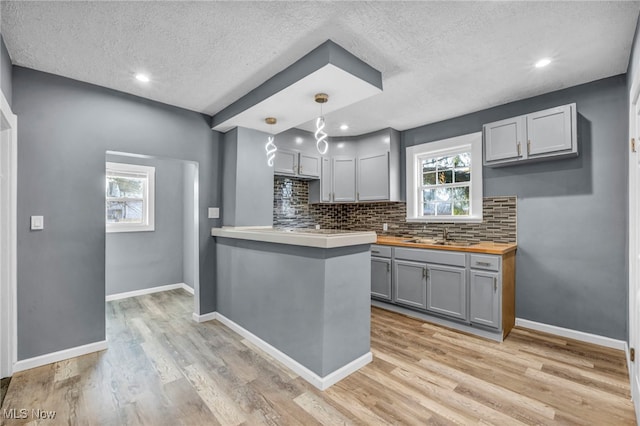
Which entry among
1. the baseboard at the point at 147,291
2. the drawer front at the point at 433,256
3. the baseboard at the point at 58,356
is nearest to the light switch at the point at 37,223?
the baseboard at the point at 58,356

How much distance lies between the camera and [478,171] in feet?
11.9

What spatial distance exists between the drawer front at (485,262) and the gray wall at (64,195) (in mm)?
3622

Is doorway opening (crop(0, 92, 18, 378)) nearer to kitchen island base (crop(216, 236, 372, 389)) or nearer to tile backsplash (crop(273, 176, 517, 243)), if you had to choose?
kitchen island base (crop(216, 236, 372, 389))

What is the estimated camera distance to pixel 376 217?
480cm

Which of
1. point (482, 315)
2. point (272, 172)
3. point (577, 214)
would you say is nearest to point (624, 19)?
point (577, 214)

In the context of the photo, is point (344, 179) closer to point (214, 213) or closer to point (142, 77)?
point (214, 213)

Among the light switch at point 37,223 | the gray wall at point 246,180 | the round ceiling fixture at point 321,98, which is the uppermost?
the round ceiling fixture at point 321,98

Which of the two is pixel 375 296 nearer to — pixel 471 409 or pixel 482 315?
pixel 482 315

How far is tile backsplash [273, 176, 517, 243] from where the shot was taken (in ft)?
11.3

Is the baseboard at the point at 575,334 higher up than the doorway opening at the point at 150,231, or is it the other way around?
the doorway opening at the point at 150,231

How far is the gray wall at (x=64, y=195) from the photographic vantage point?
2.43 metres

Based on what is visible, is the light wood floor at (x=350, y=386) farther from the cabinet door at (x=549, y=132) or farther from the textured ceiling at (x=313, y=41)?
the textured ceiling at (x=313, y=41)

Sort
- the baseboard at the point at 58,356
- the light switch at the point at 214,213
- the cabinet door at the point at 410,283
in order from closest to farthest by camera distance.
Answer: the baseboard at the point at 58,356, the cabinet door at the point at 410,283, the light switch at the point at 214,213

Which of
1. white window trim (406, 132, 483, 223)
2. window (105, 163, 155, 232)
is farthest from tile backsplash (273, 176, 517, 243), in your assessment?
window (105, 163, 155, 232)
